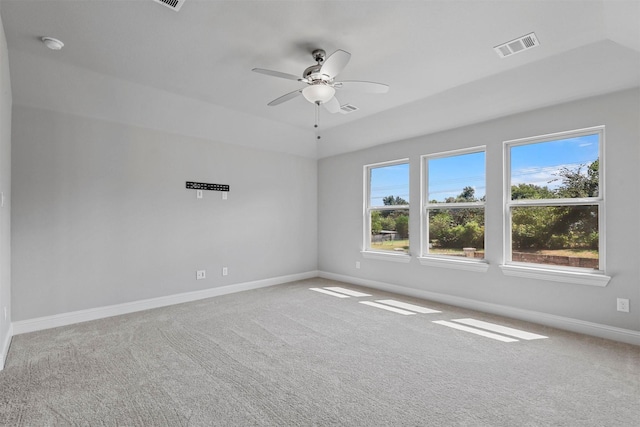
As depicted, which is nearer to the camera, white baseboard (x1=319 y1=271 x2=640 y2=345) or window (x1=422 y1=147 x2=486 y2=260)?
white baseboard (x1=319 y1=271 x2=640 y2=345)

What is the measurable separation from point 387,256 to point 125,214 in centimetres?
391

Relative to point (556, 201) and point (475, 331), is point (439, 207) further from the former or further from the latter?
point (475, 331)

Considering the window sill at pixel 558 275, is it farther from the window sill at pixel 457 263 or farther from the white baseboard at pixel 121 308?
the white baseboard at pixel 121 308

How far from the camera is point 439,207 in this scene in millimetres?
4574

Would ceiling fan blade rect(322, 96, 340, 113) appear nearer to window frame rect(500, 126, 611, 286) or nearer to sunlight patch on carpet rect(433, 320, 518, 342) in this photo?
window frame rect(500, 126, 611, 286)

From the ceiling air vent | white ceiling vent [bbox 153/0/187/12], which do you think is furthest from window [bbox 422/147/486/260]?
white ceiling vent [bbox 153/0/187/12]

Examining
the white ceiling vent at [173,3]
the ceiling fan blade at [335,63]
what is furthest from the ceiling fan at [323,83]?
the white ceiling vent at [173,3]

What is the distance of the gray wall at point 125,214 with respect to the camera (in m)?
3.34

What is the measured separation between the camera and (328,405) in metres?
2.02

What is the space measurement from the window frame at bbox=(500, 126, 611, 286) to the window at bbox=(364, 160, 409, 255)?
147cm

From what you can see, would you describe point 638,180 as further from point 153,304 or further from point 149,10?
point 153,304

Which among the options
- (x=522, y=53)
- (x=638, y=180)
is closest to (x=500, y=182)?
(x=638, y=180)

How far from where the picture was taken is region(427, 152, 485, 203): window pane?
13.8 feet

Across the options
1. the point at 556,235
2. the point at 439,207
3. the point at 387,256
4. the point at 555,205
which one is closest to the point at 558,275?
the point at 556,235
